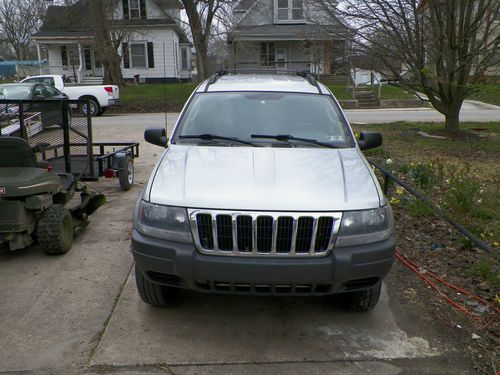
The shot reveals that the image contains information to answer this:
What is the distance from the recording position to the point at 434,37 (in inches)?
434

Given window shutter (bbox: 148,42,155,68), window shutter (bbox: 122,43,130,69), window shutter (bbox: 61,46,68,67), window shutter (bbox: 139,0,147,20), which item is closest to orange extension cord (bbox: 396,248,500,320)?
window shutter (bbox: 148,42,155,68)

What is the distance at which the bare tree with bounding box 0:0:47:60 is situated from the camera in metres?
Result: 49.8

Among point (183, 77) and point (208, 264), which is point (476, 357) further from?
point (183, 77)

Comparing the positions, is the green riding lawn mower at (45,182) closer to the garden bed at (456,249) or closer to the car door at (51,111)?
the car door at (51,111)

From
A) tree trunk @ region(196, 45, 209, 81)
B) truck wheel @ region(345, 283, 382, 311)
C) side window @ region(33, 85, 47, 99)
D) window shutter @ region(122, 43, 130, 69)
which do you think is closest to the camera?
truck wheel @ region(345, 283, 382, 311)

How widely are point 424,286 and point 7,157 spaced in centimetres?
404

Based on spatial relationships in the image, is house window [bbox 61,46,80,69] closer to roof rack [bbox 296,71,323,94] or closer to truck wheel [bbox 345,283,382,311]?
roof rack [bbox 296,71,323,94]

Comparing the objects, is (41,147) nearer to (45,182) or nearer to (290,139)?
(45,182)

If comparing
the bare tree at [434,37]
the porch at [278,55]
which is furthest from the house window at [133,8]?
the bare tree at [434,37]

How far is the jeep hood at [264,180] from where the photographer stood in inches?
123

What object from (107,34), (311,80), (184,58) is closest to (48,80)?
(107,34)

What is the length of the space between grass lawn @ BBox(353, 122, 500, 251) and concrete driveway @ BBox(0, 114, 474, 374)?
158cm

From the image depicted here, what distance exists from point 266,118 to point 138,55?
32.1 m

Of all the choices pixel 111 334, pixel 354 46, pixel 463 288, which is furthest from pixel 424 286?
pixel 354 46
